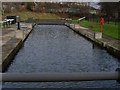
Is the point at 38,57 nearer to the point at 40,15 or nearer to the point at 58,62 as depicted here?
the point at 58,62

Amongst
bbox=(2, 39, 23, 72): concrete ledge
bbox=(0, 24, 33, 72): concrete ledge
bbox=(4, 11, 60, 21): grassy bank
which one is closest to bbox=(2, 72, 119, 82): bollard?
bbox=(0, 24, 33, 72): concrete ledge

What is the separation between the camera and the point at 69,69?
1319cm

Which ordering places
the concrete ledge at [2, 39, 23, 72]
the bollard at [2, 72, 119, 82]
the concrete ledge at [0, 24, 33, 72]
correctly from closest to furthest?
the bollard at [2, 72, 119, 82]
the concrete ledge at [2, 39, 23, 72]
the concrete ledge at [0, 24, 33, 72]

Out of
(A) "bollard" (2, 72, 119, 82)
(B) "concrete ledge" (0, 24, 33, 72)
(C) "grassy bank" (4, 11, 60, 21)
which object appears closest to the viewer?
(A) "bollard" (2, 72, 119, 82)

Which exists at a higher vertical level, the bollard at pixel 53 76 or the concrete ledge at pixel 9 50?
the bollard at pixel 53 76

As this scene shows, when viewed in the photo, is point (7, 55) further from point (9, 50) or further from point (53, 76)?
point (53, 76)

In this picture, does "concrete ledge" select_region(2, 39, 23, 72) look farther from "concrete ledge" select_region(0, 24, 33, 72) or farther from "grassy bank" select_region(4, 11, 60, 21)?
"grassy bank" select_region(4, 11, 60, 21)

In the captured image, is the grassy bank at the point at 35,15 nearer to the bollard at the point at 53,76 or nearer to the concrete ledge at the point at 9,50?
the concrete ledge at the point at 9,50

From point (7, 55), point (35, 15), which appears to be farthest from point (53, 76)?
point (35, 15)

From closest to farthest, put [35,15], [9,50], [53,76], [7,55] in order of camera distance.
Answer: [53,76]
[7,55]
[9,50]
[35,15]

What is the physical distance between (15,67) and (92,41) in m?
12.4

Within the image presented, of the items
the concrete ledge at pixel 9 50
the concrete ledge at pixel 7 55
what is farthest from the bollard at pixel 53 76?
the concrete ledge at pixel 7 55

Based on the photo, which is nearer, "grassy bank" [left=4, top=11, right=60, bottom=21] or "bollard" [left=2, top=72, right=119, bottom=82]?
"bollard" [left=2, top=72, right=119, bottom=82]

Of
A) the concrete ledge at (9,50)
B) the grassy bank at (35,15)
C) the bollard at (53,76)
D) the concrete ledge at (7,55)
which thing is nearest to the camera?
the bollard at (53,76)
